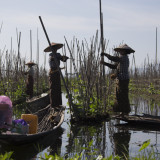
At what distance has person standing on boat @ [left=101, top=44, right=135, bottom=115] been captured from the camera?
5.95m

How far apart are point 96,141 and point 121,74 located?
1.67m

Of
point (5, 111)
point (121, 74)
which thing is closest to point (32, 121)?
point (5, 111)

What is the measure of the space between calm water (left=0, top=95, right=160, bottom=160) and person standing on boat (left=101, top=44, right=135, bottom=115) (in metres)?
0.41

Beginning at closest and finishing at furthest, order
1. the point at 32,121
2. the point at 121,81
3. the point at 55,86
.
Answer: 1. the point at 32,121
2. the point at 121,81
3. the point at 55,86

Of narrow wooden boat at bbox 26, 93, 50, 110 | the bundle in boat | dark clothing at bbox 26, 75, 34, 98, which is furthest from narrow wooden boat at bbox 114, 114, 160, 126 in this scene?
dark clothing at bbox 26, 75, 34, 98

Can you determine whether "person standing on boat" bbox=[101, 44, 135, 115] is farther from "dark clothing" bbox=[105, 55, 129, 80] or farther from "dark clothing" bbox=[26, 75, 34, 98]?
"dark clothing" bbox=[26, 75, 34, 98]

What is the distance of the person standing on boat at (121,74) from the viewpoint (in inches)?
234

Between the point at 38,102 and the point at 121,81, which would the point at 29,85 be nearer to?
the point at 38,102

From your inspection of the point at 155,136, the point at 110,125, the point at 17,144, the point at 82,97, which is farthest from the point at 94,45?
the point at 17,144

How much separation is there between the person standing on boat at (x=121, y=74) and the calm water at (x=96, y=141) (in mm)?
409

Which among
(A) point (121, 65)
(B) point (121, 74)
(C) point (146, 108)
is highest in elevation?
(A) point (121, 65)

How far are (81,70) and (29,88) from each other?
4.52 m

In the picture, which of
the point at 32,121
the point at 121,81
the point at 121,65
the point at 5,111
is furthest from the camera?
the point at 121,81

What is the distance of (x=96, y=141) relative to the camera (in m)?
4.88
